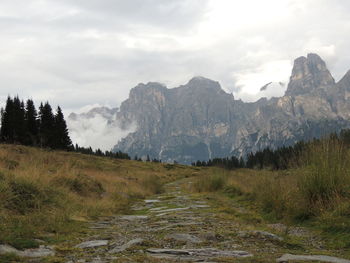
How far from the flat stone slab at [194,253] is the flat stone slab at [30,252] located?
1666 millimetres

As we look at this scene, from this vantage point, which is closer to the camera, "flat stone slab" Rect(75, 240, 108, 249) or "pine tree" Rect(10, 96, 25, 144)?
"flat stone slab" Rect(75, 240, 108, 249)

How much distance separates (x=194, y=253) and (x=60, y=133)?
258 ft

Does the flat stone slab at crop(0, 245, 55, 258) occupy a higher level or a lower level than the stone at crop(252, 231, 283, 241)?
higher

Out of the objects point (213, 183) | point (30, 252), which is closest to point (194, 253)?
point (30, 252)

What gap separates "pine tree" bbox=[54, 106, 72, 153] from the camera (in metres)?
78.6

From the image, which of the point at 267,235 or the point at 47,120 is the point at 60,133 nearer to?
the point at 47,120

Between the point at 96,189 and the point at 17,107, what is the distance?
66312mm

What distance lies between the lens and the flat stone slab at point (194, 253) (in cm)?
559

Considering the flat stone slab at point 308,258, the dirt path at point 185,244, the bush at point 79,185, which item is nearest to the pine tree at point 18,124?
the bush at point 79,185

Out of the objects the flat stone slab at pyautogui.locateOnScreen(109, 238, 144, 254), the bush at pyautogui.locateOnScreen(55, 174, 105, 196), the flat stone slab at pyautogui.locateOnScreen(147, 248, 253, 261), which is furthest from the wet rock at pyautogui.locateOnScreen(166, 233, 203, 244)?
the bush at pyautogui.locateOnScreen(55, 174, 105, 196)

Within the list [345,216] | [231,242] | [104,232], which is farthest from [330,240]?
[104,232]

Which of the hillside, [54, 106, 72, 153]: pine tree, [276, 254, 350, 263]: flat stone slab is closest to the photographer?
[276, 254, 350, 263]: flat stone slab

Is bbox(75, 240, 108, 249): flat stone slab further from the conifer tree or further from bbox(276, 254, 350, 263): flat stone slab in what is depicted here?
the conifer tree

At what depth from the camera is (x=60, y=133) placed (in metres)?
80.2
